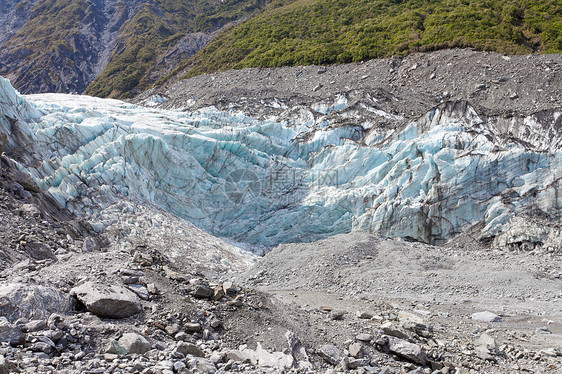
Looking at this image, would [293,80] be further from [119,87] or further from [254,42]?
[119,87]

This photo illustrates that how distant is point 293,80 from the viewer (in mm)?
35344

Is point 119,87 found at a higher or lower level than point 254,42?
lower

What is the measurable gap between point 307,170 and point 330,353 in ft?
45.3

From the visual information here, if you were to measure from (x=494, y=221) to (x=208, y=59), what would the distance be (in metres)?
44.8

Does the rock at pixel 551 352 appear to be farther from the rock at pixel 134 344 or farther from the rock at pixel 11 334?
the rock at pixel 11 334

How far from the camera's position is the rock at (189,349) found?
444 cm

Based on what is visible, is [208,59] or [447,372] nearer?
[447,372]

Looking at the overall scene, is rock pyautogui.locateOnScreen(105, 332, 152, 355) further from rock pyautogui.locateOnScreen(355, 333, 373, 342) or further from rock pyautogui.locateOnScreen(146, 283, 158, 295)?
rock pyautogui.locateOnScreen(355, 333, 373, 342)

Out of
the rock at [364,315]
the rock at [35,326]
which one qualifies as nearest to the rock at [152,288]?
the rock at [35,326]

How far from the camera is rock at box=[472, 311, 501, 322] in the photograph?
808 centimetres

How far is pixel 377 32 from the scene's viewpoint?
40.5 metres

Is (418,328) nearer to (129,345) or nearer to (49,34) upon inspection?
(129,345)

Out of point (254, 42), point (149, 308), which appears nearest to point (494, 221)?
point (149, 308)

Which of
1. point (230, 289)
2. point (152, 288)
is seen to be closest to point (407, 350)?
point (230, 289)
